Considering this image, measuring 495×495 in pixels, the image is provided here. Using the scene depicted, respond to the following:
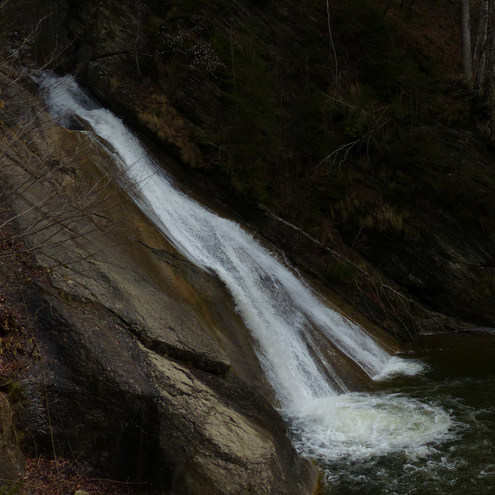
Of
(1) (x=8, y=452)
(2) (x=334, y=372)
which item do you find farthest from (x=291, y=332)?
(1) (x=8, y=452)

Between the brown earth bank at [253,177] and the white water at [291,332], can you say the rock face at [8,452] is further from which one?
the white water at [291,332]

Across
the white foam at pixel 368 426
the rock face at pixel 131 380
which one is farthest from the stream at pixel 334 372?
the rock face at pixel 131 380

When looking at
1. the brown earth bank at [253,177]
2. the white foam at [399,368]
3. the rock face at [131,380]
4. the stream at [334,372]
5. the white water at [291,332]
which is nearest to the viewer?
the rock face at [131,380]

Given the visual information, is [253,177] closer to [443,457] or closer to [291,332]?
[291,332]

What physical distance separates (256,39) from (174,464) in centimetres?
1445

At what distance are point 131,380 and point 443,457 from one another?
468 centimetres

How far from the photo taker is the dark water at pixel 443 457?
22.0 feet

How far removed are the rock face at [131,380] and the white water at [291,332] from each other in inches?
55.3

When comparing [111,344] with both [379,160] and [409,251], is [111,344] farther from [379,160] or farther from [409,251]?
[379,160]

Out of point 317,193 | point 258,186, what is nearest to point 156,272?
point 258,186

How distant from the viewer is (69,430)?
559 cm

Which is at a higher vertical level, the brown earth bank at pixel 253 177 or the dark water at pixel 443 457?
the brown earth bank at pixel 253 177

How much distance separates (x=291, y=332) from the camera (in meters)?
10.6

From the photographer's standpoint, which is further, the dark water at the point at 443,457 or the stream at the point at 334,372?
the stream at the point at 334,372
